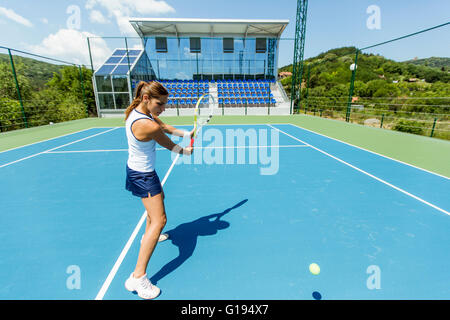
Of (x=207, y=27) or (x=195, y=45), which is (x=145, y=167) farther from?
(x=195, y=45)

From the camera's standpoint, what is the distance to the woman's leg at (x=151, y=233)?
213cm

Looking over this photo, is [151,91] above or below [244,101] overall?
above

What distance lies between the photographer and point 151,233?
214cm

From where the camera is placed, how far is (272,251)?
Result: 2.83 metres

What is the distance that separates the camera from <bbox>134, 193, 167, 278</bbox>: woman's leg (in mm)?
2129

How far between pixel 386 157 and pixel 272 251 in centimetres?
612

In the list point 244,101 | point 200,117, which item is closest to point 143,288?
point 200,117

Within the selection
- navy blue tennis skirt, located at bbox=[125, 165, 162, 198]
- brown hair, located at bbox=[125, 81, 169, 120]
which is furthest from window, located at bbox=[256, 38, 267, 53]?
navy blue tennis skirt, located at bbox=[125, 165, 162, 198]

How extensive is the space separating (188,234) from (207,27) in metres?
30.9

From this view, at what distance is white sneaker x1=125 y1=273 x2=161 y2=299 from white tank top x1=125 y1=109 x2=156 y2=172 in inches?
41.1

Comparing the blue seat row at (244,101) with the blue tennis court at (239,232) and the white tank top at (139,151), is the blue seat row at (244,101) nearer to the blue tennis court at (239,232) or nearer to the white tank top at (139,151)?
the blue tennis court at (239,232)
